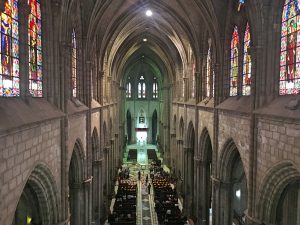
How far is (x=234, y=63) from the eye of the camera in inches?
652

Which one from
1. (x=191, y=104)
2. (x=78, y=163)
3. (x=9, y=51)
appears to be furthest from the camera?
(x=191, y=104)

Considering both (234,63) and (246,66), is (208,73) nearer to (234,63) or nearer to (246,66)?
(234,63)

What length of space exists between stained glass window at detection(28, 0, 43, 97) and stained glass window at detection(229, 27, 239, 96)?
9.72 metres

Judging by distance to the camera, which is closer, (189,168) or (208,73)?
(208,73)

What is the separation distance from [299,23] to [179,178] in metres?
24.0

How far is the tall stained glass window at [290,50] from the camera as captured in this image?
1063 centimetres

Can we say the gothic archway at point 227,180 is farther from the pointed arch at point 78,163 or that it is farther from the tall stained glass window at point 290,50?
the pointed arch at point 78,163

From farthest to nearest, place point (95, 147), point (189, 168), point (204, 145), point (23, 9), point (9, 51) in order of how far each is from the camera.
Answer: point (189, 168) < point (95, 147) < point (204, 145) < point (23, 9) < point (9, 51)

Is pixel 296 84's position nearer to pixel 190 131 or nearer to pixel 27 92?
pixel 27 92

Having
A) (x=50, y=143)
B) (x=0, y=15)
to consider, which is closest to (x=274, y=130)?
(x=50, y=143)

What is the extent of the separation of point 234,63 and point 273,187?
24.7 feet

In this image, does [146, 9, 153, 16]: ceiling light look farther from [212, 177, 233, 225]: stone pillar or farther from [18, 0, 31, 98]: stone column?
[18, 0, 31, 98]: stone column

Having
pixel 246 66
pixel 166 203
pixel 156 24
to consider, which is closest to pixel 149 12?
pixel 156 24

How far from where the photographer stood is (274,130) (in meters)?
10.9
